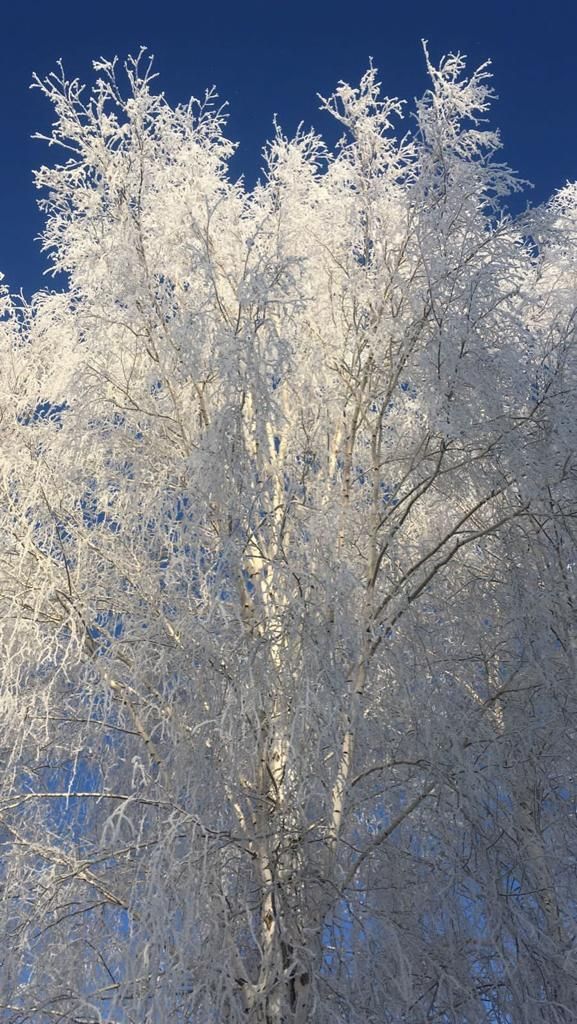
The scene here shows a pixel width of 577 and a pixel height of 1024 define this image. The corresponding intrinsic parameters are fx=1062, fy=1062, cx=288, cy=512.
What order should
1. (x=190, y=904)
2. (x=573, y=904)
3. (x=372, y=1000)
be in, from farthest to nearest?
(x=573, y=904)
(x=372, y=1000)
(x=190, y=904)

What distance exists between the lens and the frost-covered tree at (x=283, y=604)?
507cm

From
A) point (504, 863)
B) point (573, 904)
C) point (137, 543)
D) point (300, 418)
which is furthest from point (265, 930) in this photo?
point (300, 418)

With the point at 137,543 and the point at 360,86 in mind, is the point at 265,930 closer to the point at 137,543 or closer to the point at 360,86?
the point at 137,543

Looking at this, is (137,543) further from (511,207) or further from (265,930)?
(511,207)

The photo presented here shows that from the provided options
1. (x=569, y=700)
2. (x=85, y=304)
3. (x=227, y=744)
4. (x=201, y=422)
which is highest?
(x=85, y=304)

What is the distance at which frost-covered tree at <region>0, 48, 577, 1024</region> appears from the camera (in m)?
5.07

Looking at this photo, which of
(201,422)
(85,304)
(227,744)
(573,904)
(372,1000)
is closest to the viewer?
(227,744)

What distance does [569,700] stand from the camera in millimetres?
6340

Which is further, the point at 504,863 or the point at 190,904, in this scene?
the point at 504,863

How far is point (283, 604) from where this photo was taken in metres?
5.34

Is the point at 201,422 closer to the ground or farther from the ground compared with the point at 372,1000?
farther from the ground

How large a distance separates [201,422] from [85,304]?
1.14 m

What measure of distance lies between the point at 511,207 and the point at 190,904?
4429mm

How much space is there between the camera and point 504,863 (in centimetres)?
575
